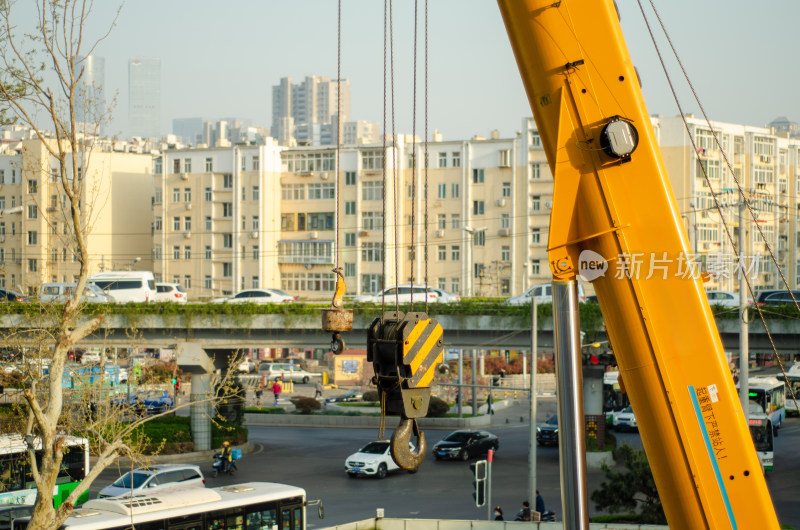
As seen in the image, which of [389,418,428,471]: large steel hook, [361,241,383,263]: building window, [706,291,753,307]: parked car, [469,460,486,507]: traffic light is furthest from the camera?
[361,241,383,263]: building window

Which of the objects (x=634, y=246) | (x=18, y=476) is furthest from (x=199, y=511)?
(x=634, y=246)

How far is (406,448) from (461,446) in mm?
26493

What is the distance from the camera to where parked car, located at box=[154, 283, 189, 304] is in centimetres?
4549

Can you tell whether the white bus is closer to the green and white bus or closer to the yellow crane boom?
the green and white bus

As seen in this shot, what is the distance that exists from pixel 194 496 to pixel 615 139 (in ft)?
42.1

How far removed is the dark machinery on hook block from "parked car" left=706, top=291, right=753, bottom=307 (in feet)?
86.3

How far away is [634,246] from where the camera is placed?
676 cm

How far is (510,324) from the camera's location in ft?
109

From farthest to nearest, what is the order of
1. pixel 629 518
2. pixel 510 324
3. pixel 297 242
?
pixel 297 242 < pixel 510 324 < pixel 629 518

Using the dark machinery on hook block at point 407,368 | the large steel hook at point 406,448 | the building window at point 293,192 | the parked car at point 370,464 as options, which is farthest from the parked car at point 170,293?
the large steel hook at point 406,448

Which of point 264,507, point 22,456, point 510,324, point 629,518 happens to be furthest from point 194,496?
point 510,324

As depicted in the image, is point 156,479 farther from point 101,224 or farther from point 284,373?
point 101,224

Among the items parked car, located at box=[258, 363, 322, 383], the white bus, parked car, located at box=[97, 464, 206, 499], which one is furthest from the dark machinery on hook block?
parked car, located at box=[258, 363, 322, 383]

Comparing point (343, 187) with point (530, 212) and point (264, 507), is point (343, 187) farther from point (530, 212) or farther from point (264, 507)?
point (264, 507)
